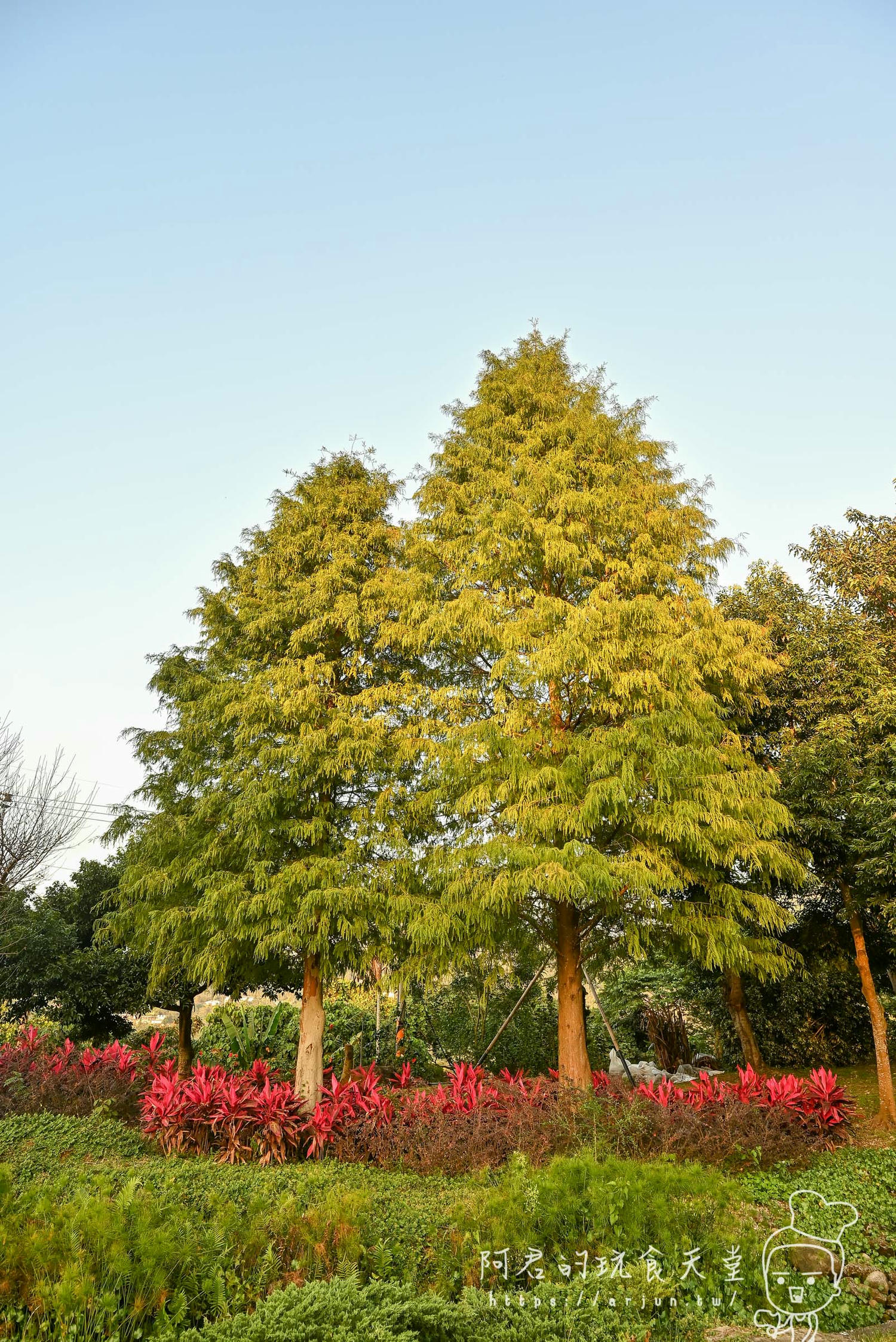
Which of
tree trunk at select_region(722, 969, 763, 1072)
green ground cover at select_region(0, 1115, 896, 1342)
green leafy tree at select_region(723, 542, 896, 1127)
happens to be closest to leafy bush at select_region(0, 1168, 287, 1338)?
green ground cover at select_region(0, 1115, 896, 1342)

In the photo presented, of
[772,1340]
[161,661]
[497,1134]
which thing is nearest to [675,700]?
[497,1134]

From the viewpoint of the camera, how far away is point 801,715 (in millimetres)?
10398

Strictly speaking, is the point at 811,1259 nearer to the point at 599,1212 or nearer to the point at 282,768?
the point at 599,1212

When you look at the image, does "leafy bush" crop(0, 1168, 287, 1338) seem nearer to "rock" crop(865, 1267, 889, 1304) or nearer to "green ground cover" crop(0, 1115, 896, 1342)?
"green ground cover" crop(0, 1115, 896, 1342)

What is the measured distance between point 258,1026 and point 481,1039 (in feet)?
13.4

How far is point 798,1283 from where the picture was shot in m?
4.79

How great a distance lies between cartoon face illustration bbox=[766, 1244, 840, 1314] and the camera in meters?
4.60

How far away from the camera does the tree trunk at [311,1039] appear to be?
30.4ft

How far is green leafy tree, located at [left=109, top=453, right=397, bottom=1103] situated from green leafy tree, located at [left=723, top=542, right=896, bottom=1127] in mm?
5479

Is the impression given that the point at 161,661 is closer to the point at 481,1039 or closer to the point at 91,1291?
the point at 481,1039

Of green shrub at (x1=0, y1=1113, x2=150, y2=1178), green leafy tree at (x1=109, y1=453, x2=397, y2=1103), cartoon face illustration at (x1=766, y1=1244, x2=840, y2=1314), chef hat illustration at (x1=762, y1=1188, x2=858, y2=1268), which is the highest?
green leafy tree at (x1=109, y1=453, x2=397, y2=1103)

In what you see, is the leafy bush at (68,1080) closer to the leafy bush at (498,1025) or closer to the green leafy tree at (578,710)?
the green leafy tree at (578,710)

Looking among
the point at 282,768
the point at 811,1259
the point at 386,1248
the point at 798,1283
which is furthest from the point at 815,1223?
the point at 282,768

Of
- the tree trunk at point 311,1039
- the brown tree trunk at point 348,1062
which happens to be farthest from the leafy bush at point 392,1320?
the tree trunk at point 311,1039
